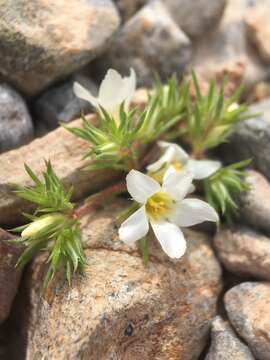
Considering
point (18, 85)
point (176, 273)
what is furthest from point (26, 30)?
point (176, 273)

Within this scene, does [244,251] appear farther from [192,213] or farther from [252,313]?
[192,213]

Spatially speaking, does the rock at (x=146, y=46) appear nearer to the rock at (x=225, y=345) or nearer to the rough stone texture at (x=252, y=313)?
the rough stone texture at (x=252, y=313)

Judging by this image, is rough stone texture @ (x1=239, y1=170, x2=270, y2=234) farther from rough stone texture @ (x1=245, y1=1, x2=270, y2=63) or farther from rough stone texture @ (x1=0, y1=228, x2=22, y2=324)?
rough stone texture @ (x1=0, y1=228, x2=22, y2=324)

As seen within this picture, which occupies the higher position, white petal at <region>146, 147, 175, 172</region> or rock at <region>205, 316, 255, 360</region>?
white petal at <region>146, 147, 175, 172</region>

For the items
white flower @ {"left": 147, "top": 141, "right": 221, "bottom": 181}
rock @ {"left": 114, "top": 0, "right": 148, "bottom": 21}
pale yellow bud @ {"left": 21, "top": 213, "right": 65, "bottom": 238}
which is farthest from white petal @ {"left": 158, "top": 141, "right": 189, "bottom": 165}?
rock @ {"left": 114, "top": 0, "right": 148, "bottom": 21}

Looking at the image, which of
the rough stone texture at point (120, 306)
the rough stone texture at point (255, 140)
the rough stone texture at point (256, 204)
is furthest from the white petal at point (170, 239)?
the rough stone texture at point (255, 140)

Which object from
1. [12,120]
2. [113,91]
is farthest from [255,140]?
[12,120]
